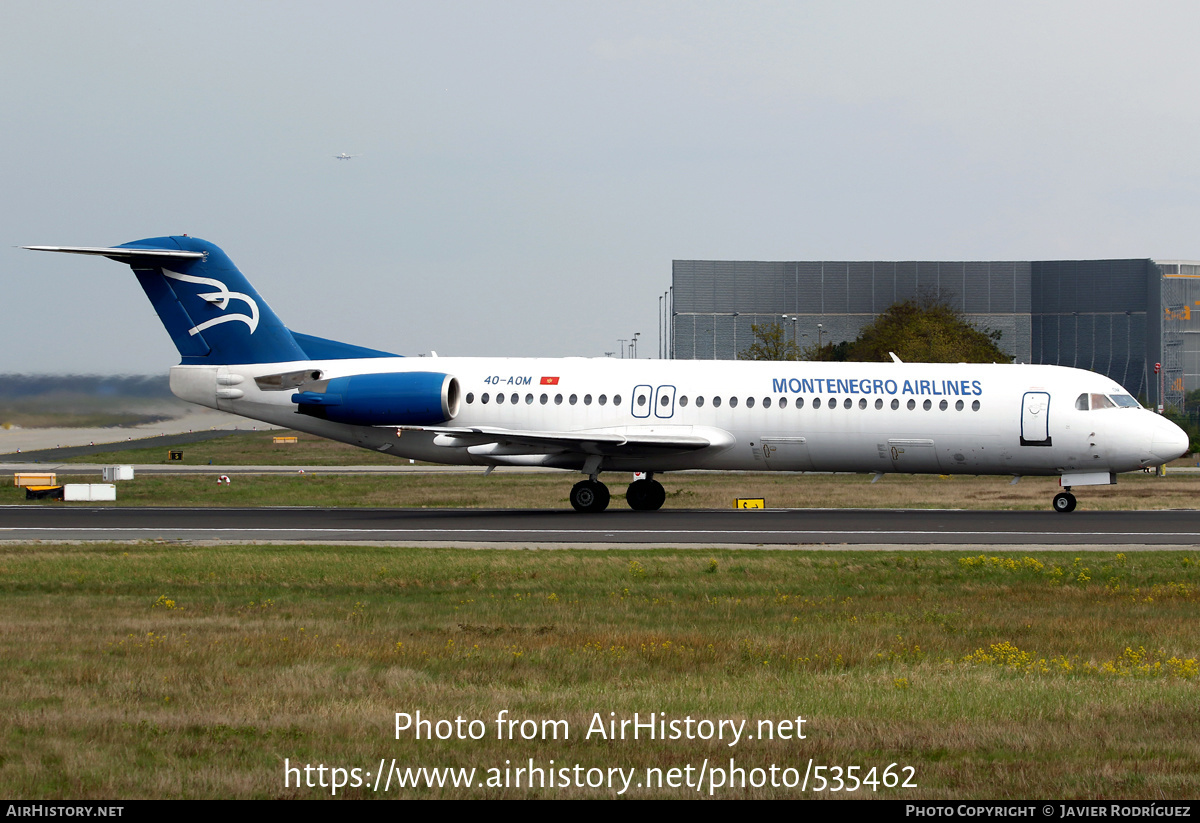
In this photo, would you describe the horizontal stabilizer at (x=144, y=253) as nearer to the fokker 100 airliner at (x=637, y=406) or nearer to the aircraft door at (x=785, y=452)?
the fokker 100 airliner at (x=637, y=406)

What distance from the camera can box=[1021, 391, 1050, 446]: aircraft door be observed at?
28.8 metres

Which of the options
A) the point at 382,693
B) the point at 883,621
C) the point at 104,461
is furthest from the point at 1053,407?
the point at 104,461

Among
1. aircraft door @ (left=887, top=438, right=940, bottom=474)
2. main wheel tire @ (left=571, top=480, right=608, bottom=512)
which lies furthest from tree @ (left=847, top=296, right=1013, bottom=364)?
main wheel tire @ (left=571, top=480, right=608, bottom=512)

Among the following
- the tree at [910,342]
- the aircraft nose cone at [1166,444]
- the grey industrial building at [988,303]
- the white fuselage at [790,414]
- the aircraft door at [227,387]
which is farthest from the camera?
the grey industrial building at [988,303]

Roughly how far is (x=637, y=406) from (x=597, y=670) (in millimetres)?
20106

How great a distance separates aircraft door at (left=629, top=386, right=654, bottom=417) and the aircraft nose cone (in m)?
11.7

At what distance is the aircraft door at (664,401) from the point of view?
30.4m

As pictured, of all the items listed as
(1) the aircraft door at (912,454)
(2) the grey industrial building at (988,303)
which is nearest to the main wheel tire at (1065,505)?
(1) the aircraft door at (912,454)

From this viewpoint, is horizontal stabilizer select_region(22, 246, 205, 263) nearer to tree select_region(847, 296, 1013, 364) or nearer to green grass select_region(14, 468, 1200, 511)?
green grass select_region(14, 468, 1200, 511)

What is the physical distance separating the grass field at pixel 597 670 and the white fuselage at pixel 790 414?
33.9ft

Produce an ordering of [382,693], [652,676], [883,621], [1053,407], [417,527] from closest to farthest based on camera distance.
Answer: [382,693] → [652,676] → [883,621] → [417,527] → [1053,407]
